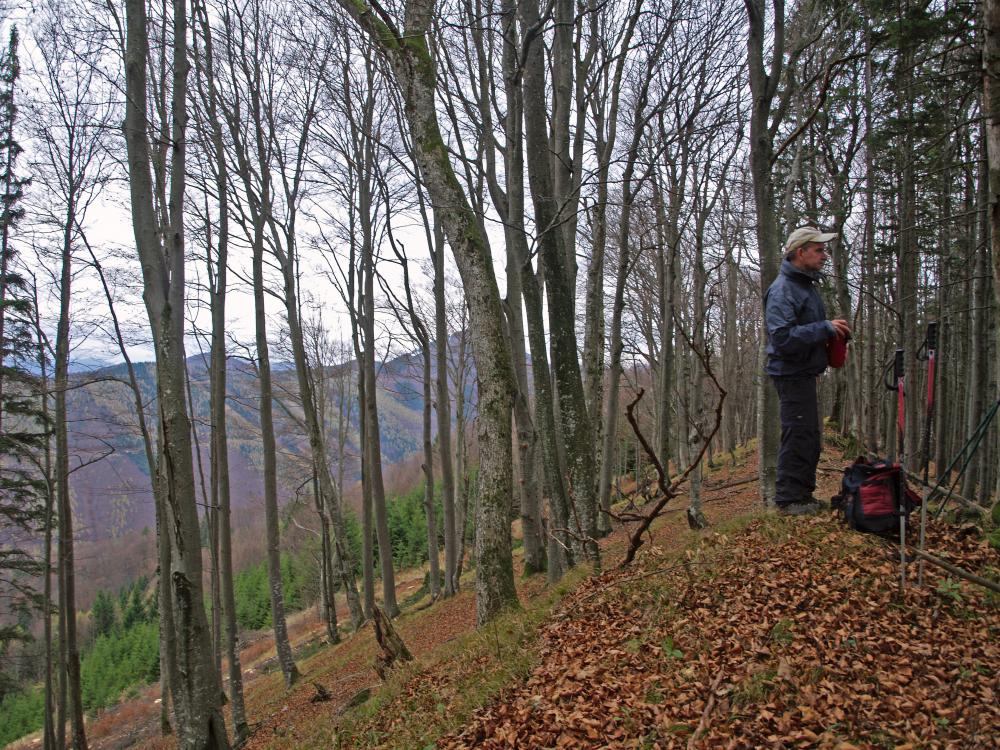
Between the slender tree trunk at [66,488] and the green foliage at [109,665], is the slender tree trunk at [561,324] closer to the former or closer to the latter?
the slender tree trunk at [66,488]

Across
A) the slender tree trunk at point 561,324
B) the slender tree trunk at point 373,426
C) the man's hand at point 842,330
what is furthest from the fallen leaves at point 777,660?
the slender tree trunk at point 373,426

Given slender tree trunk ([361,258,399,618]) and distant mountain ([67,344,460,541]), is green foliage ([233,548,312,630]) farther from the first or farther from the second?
slender tree trunk ([361,258,399,618])

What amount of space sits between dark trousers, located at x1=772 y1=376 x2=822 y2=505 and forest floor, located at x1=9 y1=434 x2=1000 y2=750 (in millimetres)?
309

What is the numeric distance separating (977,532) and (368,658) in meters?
10.1

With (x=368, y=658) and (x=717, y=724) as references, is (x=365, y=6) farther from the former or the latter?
(x=368, y=658)

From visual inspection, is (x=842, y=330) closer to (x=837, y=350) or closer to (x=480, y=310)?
(x=837, y=350)

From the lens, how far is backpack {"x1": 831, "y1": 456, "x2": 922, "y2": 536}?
4.20 meters

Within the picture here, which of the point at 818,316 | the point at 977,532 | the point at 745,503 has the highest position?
the point at 818,316

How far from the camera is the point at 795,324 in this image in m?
4.63

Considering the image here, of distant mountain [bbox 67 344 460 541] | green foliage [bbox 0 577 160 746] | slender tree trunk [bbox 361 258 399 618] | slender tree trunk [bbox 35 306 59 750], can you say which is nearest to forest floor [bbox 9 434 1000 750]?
distant mountain [bbox 67 344 460 541]

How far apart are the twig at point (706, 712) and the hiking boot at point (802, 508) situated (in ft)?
7.62

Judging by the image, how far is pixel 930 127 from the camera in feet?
35.8

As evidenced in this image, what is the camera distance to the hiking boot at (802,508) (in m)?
4.95

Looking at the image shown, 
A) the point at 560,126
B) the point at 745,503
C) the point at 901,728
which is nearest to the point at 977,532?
the point at 901,728
